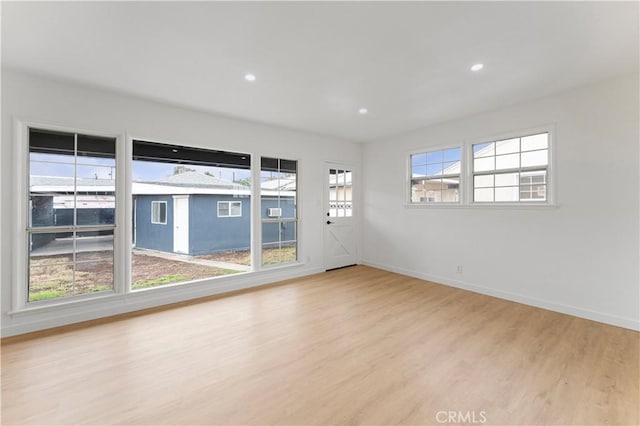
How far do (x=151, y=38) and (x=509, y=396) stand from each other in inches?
156

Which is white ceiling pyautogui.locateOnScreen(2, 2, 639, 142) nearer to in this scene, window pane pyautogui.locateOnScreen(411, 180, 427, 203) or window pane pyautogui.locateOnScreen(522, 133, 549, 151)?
window pane pyautogui.locateOnScreen(522, 133, 549, 151)

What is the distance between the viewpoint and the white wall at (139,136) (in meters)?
2.74

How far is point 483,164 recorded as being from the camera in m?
4.09

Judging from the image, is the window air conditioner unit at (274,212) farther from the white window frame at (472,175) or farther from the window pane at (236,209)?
the white window frame at (472,175)

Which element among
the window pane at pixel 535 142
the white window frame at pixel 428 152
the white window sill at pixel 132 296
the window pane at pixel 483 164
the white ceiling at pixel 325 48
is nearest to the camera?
the white ceiling at pixel 325 48

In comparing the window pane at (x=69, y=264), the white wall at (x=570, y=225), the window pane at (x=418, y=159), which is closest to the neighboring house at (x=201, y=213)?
the window pane at (x=69, y=264)

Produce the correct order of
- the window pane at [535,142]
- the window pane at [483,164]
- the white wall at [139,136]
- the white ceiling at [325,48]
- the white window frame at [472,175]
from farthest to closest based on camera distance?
the window pane at [483,164] < the window pane at [535,142] < the white window frame at [472,175] < the white wall at [139,136] < the white ceiling at [325,48]

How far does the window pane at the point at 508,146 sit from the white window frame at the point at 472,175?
0.25 feet

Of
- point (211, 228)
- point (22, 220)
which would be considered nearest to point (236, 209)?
point (211, 228)

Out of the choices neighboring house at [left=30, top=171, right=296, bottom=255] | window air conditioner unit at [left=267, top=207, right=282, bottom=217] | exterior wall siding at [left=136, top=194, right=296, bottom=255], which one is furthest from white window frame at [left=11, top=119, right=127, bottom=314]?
window air conditioner unit at [left=267, top=207, right=282, bottom=217]

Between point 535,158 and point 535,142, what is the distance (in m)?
0.22

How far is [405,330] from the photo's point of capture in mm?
2834

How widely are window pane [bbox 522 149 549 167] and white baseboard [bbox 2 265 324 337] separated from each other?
4207mm

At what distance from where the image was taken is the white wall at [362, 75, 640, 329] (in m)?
2.92
